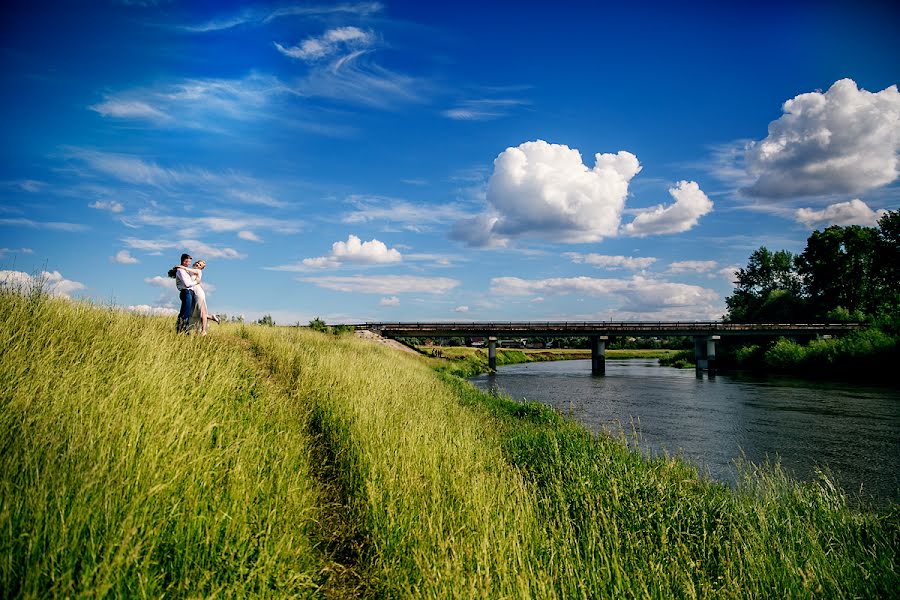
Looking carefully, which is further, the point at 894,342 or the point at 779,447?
the point at 894,342

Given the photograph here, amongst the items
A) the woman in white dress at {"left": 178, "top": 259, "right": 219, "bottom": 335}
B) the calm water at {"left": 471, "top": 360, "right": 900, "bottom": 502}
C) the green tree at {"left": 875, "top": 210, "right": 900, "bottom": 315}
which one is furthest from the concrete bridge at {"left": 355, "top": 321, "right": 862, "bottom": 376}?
the woman in white dress at {"left": 178, "top": 259, "right": 219, "bottom": 335}

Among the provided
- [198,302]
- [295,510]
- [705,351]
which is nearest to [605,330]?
[705,351]

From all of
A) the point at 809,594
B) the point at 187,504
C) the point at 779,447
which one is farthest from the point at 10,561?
the point at 779,447

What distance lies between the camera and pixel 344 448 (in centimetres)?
721

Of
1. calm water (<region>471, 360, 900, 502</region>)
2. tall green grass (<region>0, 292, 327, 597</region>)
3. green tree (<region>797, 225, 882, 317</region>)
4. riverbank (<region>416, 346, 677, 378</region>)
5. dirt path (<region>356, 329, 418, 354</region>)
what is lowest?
riverbank (<region>416, 346, 677, 378</region>)

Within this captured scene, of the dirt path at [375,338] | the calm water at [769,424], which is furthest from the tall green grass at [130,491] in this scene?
the dirt path at [375,338]

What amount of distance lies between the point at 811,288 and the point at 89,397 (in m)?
89.6

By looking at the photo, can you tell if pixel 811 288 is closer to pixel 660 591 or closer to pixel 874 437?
pixel 874 437

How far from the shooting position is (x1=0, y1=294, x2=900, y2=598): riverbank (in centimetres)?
324

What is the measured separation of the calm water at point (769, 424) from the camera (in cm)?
1262

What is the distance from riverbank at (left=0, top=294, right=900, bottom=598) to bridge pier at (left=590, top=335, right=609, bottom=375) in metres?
49.6

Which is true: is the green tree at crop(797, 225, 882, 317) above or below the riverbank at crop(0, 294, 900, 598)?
above

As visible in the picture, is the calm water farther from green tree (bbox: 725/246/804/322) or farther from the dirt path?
green tree (bbox: 725/246/804/322)

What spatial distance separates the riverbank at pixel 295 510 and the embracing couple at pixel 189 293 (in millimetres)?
2885
